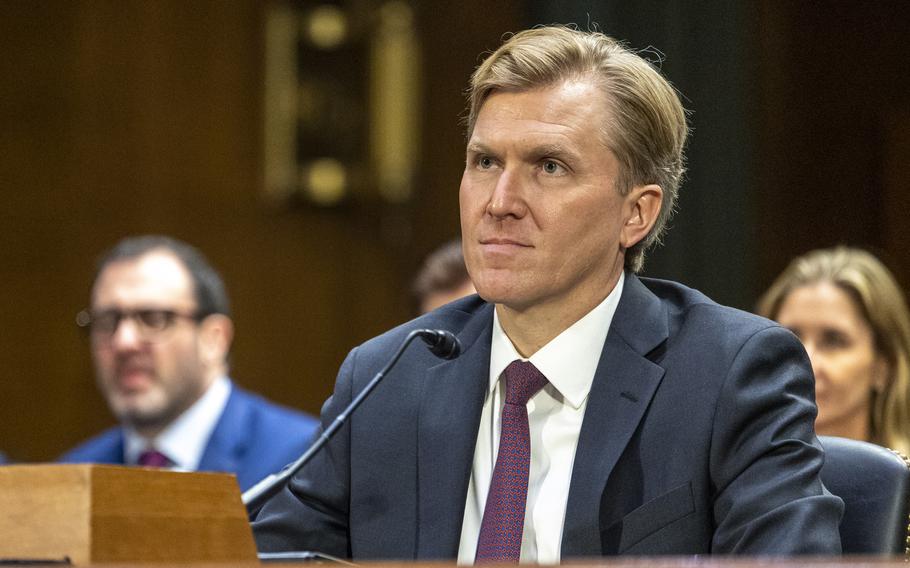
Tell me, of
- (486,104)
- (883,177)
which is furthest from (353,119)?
(486,104)

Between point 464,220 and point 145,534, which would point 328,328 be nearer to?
point 464,220

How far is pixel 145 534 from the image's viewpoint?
1732 mm

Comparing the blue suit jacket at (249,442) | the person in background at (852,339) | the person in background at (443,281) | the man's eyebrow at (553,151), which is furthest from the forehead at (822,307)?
the man's eyebrow at (553,151)

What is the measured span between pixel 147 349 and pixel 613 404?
2.77 metres

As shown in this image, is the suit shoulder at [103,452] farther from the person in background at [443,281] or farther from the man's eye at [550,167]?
the man's eye at [550,167]

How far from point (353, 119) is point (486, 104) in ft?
13.6

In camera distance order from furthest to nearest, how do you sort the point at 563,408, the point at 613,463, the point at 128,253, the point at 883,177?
the point at 883,177
the point at 128,253
the point at 563,408
the point at 613,463

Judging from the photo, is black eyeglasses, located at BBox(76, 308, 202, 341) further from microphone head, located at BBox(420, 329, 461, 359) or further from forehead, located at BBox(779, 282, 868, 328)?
microphone head, located at BBox(420, 329, 461, 359)

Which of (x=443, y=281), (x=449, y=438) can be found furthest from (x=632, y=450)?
(x=443, y=281)

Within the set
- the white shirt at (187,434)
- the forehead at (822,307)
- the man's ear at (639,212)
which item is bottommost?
the white shirt at (187,434)

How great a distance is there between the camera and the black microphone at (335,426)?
2.16 metres

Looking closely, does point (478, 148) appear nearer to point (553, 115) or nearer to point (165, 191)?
point (553, 115)

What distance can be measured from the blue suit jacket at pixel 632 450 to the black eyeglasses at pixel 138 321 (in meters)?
2.36

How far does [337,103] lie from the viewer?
6488 mm
